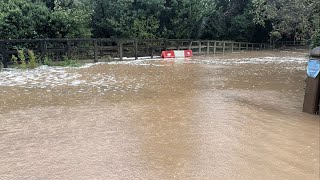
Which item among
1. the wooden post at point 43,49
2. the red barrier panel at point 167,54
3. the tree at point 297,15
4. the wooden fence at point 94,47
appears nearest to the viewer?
the tree at point 297,15

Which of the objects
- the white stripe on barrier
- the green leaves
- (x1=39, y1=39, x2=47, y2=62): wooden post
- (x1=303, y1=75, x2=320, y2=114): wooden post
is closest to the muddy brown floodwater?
(x1=303, y1=75, x2=320, y2=114): wooden post

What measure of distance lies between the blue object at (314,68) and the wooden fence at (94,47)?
1276 cm

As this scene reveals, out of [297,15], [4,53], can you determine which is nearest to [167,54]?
[4,53]

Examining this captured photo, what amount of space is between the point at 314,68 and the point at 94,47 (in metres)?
13.5

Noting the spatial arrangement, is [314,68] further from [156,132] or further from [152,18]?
[152,18]

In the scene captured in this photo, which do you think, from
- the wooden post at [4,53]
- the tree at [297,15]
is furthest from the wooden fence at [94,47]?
the tree at [297,15]

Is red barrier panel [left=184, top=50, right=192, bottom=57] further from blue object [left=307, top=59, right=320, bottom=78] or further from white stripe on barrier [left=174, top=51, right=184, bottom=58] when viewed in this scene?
blue object [left=307, top=59, right=320, bottom=78]

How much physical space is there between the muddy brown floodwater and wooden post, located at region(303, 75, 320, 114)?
0.22m

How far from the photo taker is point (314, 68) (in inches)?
256

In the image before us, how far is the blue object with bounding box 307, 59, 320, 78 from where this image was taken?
6410 millimetres

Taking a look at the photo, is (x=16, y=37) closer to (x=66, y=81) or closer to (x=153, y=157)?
(x=66, y=81)

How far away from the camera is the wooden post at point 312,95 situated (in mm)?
6459

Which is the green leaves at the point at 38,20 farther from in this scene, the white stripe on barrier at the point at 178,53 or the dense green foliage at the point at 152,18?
the white stripe on barrier at the point at 178,53

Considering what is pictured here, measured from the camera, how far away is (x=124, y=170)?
419 cm
